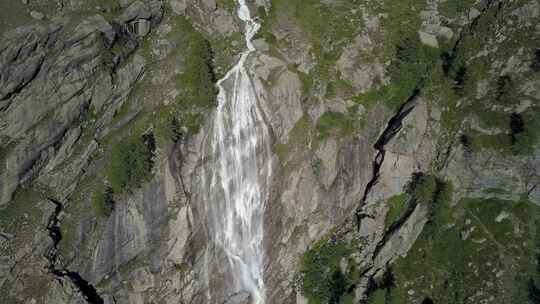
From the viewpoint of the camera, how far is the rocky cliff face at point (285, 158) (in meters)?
46.2

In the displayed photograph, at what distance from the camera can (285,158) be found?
49.9m

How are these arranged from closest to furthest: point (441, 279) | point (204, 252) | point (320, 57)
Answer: point (441, 279) → point (204, 252) → point (320, 57)

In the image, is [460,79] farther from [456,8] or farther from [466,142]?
[456,8]

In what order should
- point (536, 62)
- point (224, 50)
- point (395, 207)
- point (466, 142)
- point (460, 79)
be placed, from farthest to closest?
point (224, 50), point (460, 79), point (395, 207), point (466, 142), point (536, 62)

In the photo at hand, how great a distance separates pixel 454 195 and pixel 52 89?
4056 cm

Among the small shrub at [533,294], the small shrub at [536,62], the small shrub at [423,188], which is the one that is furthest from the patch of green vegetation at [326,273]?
the small shrub at [536,62]

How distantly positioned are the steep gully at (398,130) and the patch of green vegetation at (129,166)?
22057mm

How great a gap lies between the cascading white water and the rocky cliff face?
1020 millimetres

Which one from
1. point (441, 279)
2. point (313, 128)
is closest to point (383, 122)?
point (313, 128)

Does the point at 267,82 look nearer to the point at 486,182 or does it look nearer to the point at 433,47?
the point at 433,47

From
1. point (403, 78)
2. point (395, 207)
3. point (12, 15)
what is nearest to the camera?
point (12, 15)

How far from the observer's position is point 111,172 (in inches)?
1874

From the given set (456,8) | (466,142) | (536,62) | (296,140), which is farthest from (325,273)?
(456,8)

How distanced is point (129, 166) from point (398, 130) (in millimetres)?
26914
